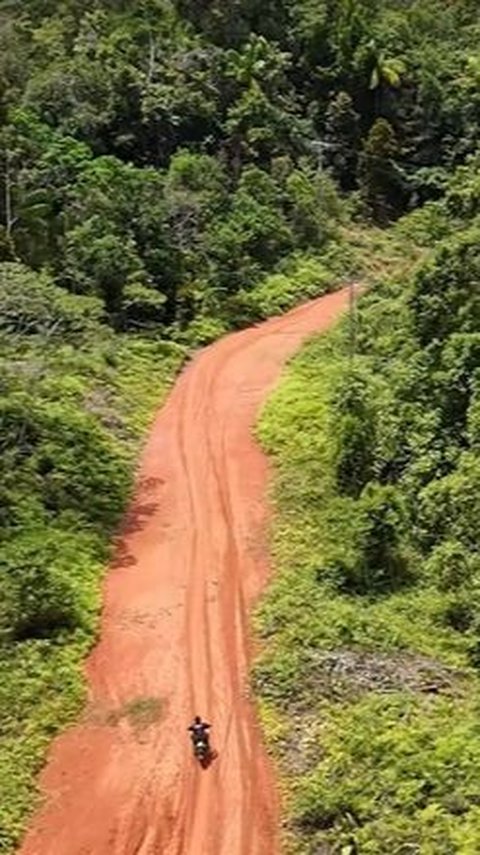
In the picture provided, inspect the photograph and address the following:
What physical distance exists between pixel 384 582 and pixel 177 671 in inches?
203

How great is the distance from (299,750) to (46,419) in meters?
14.1

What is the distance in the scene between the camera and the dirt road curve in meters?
20.0

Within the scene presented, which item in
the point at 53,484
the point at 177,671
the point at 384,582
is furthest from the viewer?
the point at 53,484

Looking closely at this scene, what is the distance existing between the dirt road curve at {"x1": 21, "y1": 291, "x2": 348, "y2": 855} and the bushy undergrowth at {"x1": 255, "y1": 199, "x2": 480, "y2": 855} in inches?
26.9

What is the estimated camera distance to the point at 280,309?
46.8m

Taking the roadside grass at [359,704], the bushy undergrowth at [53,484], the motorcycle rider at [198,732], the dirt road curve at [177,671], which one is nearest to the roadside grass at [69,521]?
the bushy undergrowth at [53,484]

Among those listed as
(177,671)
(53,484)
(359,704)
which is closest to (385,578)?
(359,704)

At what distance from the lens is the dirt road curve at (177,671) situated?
20.0m

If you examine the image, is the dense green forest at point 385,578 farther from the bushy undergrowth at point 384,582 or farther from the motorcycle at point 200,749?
the motorcycle at point 200,749

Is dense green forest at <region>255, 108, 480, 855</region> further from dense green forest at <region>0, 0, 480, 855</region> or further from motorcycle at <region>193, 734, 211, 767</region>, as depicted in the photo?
motorcycle at <region>193, 734, 211, 767</region>

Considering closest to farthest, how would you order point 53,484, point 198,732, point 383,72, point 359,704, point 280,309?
point 198,732 < point 359,704 < point 53,484 < point 280,309 < point 383,72

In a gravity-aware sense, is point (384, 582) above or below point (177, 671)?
above

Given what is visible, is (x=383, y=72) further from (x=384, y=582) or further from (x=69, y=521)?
(x=384, y=582)

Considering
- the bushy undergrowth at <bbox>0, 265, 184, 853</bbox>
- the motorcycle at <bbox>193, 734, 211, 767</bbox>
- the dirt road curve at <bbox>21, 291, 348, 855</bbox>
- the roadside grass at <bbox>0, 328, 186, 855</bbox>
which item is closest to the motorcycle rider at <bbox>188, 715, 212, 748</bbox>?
the motorcycle at <bbox>193, 734, 211, 767</bbox>
